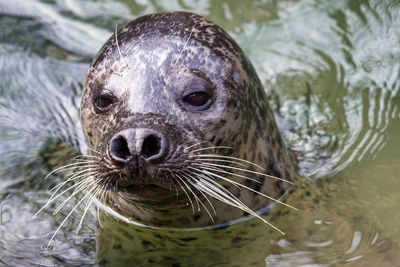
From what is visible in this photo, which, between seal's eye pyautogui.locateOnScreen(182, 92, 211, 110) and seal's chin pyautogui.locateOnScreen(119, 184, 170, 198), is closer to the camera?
seal's chin pyautogui.locateOnScreen(119, 184, 170, 198)

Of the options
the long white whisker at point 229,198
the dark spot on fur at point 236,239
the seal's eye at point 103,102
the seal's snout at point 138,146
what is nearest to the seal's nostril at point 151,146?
the seal's snout at point 138,146

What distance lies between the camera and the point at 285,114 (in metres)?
5.52

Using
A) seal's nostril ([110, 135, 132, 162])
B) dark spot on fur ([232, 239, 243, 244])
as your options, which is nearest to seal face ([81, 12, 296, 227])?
seal's nostril ([110, 135, 132, 162])

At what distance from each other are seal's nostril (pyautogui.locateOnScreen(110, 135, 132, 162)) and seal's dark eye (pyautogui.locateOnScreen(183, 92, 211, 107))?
0.52m

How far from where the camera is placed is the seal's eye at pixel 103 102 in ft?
12.5

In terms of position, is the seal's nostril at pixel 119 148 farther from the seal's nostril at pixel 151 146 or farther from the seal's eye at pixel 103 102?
the seal's eye at pixel 103 102

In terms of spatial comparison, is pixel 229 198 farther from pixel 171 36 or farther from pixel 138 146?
pixel 171 36

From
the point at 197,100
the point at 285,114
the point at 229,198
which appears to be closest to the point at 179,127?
the point at 197,100

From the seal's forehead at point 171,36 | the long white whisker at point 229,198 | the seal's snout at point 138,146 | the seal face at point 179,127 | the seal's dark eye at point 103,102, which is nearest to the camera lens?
the seal's snout at point 138,146

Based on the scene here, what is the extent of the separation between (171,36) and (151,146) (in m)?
0.89

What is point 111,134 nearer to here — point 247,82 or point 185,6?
point 247,82

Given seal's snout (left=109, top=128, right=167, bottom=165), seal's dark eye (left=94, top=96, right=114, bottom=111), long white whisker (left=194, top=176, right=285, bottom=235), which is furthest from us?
seal's dark eye (left=94, top=96, right=114, bottom=111)

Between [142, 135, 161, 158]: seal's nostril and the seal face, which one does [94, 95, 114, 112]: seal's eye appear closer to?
Answer: the seal face

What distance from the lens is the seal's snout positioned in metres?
3.30
